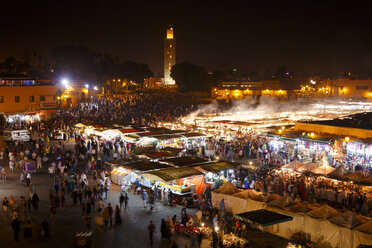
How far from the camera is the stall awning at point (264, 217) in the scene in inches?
450

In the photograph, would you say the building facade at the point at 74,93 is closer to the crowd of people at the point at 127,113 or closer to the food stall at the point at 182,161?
the crowd of people at the point at 127,113

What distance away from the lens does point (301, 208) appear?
12.2 m

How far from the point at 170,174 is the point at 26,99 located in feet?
102

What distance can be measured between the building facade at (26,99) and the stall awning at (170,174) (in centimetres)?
2741

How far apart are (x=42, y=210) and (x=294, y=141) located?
16.3 metres

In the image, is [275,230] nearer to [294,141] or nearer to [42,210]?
[42,210]

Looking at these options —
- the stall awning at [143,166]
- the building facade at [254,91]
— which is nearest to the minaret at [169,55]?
the building facade at [254,91]

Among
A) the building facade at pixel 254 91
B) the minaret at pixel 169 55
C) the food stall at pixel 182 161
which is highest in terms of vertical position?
the minaret at pixel 169 55

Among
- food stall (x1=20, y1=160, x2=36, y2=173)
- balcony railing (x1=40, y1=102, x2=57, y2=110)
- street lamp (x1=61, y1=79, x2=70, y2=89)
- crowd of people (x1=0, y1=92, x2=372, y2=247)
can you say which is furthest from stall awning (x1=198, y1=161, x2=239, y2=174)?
street lamp (x1=61, y1=79, x2=70, y2=89)

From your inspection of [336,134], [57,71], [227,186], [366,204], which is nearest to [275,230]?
[227,186]

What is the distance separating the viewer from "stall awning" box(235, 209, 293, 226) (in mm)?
11438

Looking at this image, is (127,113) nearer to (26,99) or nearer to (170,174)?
(26,99)

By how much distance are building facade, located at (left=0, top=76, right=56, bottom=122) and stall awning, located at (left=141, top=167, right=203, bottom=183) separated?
27.4 meters

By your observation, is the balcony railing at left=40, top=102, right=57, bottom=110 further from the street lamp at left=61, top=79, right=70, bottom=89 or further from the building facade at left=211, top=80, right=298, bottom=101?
the building facade at left=211, top=80, right=298, bottom=101
